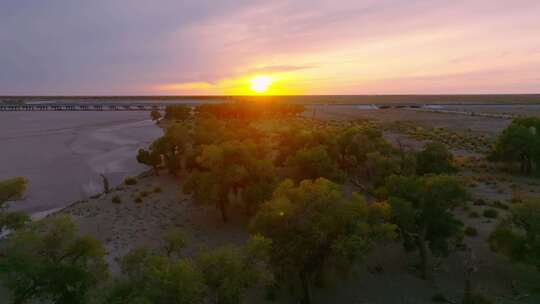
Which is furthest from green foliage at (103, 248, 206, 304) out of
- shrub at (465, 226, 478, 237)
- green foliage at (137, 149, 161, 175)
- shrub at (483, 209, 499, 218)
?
green foliage at (137, 149, 161, 175)

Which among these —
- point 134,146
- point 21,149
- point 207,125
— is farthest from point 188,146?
point 21,149

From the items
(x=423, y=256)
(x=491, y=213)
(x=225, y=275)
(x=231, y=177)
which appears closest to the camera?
(x=225, y=275)

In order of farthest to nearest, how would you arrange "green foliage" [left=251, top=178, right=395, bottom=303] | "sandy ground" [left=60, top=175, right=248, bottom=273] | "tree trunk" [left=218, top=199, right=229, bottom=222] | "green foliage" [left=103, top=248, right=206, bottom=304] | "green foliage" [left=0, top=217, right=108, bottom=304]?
"tree trunk" [left=218, top=199, right=229, bottom=222], "sandy ground" [left=60, top=175, right=248, bottom=273], "green foliage" [left=251, top=178, right=395, bottom=303], "green foliage" [left=0, top=217, right=108, bottom=304], "green foliage" [left=103, top=248, right=206, bottom=304]

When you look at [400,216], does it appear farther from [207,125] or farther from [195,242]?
[207,125]

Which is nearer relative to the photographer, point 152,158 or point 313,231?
point 313,231

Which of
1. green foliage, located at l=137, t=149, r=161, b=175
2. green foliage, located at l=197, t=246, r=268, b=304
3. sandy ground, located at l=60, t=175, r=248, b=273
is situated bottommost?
sandy ground, located at l=60, t=175, r=248, b=273

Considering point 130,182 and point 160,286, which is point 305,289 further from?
point 130,182

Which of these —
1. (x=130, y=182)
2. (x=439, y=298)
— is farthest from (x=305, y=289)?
(x=130, y=182)

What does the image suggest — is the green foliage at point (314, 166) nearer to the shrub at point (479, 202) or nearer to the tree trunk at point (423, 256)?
the shrub at point (479, 202)

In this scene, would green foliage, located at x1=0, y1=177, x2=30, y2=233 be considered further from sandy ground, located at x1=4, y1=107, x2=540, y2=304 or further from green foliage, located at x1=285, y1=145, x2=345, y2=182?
green foliage, located at x1=285, y1=145, x2=345, y2=182
